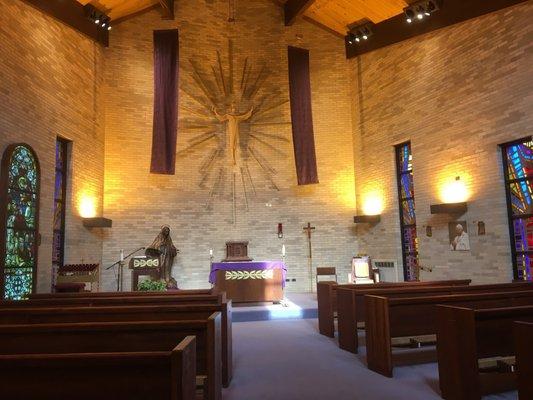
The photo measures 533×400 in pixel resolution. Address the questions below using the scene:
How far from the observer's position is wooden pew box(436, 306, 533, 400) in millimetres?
3049

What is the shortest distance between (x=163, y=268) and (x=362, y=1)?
7.31 meters

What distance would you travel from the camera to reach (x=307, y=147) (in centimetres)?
1026

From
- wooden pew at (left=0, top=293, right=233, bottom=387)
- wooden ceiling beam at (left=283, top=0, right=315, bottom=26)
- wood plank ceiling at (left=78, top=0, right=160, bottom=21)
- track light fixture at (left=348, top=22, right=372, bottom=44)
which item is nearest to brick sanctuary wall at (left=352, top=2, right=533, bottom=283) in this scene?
track light fixture at (left=348, top=22, right=372, bottom=44)

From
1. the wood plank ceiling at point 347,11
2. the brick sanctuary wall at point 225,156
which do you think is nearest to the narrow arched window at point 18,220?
the brick sanctuary wall at point 225,156

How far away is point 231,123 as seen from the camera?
10.5 metres

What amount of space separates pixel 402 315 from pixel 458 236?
4.44m

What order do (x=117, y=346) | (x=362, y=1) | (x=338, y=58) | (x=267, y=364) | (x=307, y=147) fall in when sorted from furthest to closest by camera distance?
(x=338, y=58), (x=307, y=147), (x=362, y=1), (x=267, y=364), (x=117, y=346)

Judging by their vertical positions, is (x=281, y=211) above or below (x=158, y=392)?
above

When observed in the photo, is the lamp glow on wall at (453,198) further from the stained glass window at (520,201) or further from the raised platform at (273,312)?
the raised platform at (273,312)

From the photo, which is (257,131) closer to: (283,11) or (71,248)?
(283,11)

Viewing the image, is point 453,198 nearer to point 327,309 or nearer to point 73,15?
point 327,309

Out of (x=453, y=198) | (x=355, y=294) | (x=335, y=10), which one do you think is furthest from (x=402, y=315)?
(x=335, y=10)

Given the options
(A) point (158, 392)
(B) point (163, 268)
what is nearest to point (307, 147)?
(B) point (163, 268)

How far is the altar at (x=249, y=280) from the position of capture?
7875mm
